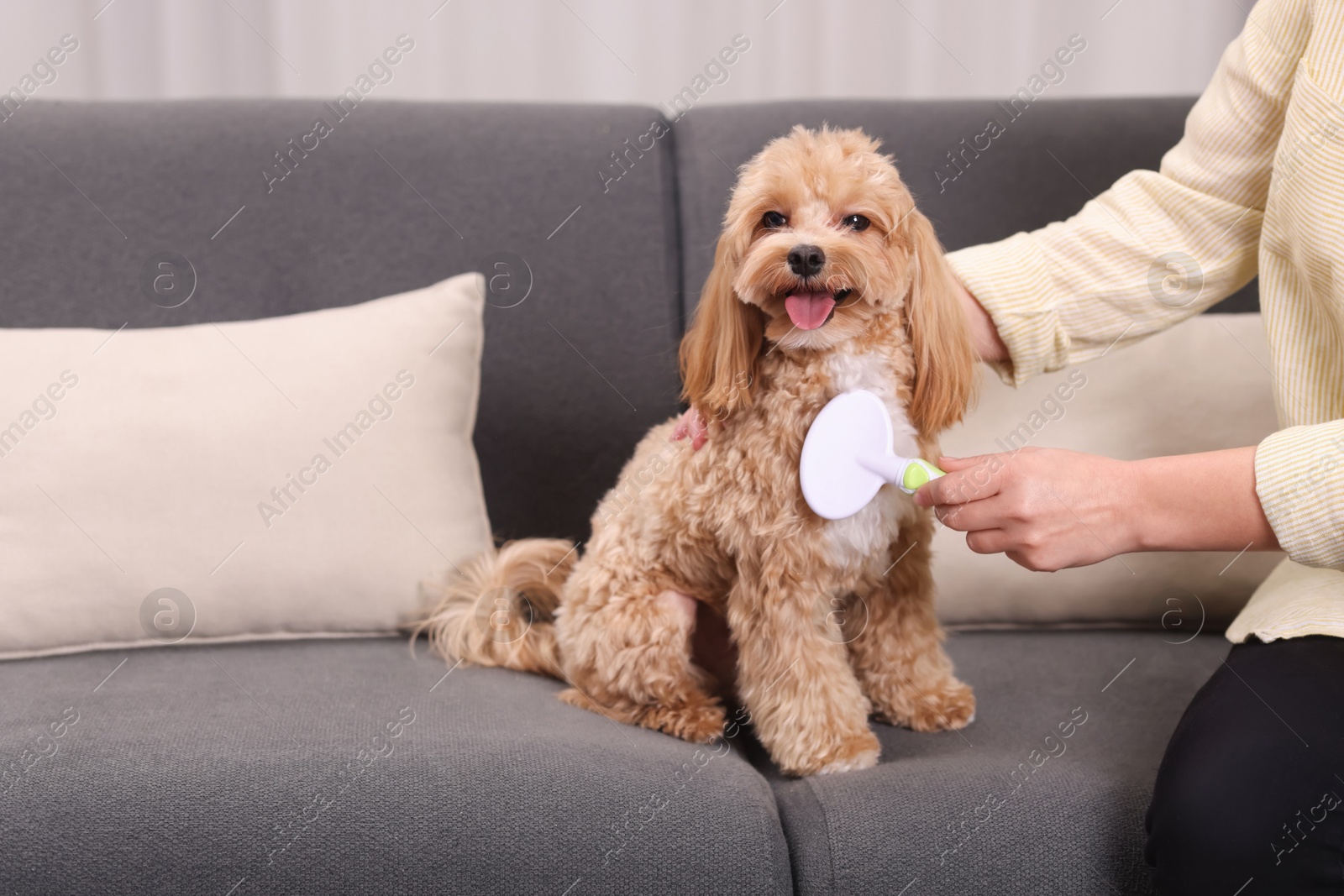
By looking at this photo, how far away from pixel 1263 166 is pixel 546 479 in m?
1.14

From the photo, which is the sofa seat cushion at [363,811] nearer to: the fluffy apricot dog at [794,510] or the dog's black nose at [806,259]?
A: the fluffy apricot dog at [794,510]

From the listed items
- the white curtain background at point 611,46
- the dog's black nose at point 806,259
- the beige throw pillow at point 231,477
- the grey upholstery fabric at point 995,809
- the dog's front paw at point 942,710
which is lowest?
the dog's front paw at point 942,710

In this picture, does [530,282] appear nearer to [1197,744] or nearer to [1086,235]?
[1086,235]

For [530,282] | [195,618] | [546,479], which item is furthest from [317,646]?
[530,282]

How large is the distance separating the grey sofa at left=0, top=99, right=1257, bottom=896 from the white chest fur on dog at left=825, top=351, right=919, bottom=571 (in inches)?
10.1

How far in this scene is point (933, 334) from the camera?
1109 millimetres

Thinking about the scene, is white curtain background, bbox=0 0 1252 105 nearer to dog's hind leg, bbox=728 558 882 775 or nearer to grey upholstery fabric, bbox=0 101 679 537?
grey upholstery fabric, bbox=0 101 679 537

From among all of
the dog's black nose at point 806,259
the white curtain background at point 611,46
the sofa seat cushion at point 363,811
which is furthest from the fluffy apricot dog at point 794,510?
the white curtain background at point 611,46

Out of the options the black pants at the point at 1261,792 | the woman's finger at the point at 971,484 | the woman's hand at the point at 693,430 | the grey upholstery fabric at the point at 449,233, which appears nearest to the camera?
the black pants at the point at 1261,792

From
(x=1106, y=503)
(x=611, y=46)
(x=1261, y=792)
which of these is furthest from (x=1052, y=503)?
(x=611, y=46)

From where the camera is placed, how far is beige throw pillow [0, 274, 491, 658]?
1.32 m

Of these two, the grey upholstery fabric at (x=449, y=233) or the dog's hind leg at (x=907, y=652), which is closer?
the dog's hind leg at (x=907, y=652)

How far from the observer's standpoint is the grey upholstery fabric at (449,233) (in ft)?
5.23

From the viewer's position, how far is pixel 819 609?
1.16 m
